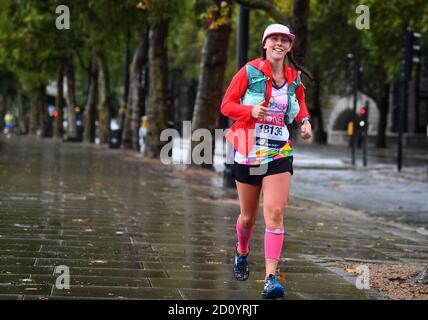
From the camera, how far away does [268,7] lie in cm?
1477

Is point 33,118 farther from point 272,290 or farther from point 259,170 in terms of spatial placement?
point 272,290

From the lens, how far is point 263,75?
6172mm

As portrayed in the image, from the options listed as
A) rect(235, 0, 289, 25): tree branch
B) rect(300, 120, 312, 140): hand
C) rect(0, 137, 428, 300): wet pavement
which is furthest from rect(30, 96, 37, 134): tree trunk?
rect(300, 120, 312, 140): hand

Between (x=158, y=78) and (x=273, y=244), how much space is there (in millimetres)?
22445

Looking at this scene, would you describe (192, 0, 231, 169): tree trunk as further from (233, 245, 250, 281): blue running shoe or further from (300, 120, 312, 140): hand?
(300, 120, 312, 140): hand

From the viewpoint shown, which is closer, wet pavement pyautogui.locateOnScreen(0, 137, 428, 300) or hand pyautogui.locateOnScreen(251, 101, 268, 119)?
hand pyautogui.locateOnScreen(251, 101, 268, 119)

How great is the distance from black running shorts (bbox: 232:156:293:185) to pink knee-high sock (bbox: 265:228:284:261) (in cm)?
38

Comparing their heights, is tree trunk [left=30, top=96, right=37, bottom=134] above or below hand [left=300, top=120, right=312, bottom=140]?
below

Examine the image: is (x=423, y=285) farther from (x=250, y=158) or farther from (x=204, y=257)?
(x=204, y=257)

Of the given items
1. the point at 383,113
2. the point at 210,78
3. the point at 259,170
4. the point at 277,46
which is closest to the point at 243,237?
the point at 259,170

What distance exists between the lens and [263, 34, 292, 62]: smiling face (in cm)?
618
